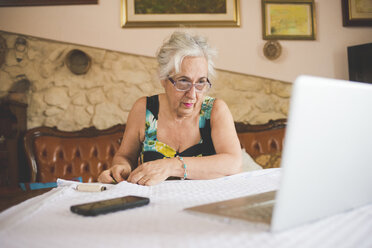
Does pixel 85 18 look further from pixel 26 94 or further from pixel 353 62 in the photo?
pixel 353 62

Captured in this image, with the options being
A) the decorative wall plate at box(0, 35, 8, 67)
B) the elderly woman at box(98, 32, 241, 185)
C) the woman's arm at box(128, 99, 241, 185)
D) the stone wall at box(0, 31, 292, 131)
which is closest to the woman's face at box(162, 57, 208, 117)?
the elderly woman at box(98, 32, 241, 185)

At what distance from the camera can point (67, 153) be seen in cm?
245

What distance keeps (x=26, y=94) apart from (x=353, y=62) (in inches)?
124

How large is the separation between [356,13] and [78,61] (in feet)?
9.21

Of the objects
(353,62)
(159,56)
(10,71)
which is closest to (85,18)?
(10,71)

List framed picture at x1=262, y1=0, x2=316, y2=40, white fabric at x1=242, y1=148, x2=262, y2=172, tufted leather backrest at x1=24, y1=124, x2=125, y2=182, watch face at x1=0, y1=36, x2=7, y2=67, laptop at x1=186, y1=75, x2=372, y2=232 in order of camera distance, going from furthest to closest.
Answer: framed picture at x1=262, y1=0, x2=316, y2=40
watch face at x1=0, y1=36, x2=7, y2=67
tufted leather backrest at x1=24, y1=124, x2=125, y2=182
white fabric at x1=242, y1=148, x2=262, y2=172
laptop at x1=186, y1=75, x2=372, y2=232

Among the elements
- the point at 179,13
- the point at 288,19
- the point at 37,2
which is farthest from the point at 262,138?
the point at 37,2

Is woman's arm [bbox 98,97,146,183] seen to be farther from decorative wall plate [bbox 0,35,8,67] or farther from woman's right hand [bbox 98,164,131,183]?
decorative wall plate [bbox 0,35,8,67]

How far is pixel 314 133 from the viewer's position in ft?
1.39

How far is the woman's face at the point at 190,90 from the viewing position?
1402 mm

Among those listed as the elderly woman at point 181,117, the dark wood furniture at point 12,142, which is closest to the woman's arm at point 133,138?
the elderly woman at point 181,117

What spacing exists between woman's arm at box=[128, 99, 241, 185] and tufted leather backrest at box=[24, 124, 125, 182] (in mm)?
1332

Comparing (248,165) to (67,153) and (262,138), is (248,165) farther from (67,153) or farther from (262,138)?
(67,153)

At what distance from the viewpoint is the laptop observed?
1.32 feet
